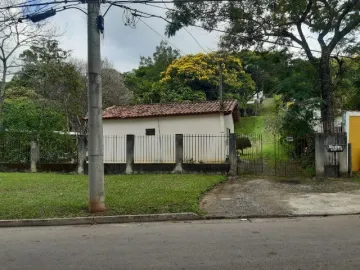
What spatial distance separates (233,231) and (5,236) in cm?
430

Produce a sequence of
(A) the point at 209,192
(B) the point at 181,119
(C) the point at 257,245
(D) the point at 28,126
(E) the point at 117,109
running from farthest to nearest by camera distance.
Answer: (E) the point at 117,109, (B) the point at 181,119, (D) the point at 28,126, (A) the point at 209,192, (C) the point at 257,245

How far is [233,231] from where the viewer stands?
666cm

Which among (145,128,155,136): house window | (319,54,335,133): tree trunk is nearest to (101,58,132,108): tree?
(145,128,155,136): house window

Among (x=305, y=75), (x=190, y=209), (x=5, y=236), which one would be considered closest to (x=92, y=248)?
(x=5, y=236)

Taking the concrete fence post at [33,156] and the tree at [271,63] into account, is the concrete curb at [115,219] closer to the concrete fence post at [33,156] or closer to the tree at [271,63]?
the tree at [271,63]

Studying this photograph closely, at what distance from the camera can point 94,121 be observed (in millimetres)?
8375

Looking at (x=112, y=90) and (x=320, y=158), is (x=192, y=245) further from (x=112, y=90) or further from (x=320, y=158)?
(x=112, y=90)

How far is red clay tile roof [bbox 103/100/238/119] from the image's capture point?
1941 cm

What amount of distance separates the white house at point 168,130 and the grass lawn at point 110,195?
4569 mm

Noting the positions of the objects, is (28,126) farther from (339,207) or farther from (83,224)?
(339,207)

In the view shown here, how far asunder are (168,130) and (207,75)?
50.7 ft

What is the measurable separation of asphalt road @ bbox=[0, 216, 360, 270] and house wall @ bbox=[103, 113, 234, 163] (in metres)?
10.9

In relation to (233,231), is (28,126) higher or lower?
higher

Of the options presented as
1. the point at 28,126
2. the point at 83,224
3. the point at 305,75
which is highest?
the point at 305,75
